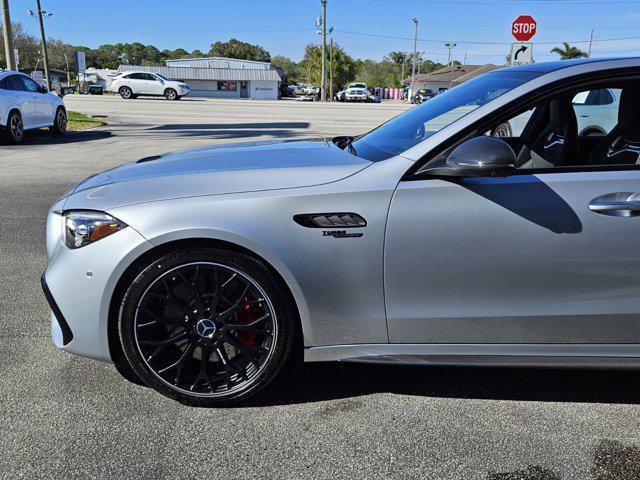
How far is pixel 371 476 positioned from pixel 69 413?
147 centimetres

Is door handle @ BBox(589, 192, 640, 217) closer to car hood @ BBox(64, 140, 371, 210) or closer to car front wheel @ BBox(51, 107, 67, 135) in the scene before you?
car hood @ BBox(64, 140, 371, 210)

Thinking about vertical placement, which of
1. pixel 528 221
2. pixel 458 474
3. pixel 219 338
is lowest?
pixel 458 474

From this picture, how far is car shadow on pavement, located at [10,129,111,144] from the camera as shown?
1370 cm

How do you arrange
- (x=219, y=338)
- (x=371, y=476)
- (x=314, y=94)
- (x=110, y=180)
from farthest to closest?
(x=314, y=94) → (x=110, y=180) → (x=219, y=338) → (x=371, y=476)

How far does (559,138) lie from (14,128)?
12.7 meters

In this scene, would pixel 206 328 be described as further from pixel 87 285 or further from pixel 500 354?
pixel 500 354

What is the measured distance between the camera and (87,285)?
261cm

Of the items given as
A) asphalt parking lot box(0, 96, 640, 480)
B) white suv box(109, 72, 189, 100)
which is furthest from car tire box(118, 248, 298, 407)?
white suv box(109, 72, 189, 100)

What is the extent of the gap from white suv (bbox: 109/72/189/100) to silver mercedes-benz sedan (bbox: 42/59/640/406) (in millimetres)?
36580

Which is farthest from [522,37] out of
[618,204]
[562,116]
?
[618,204]

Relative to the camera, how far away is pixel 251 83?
70.5 metres

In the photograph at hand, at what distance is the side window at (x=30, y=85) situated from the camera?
534 inches

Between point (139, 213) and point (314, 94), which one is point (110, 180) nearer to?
point (139, 213)

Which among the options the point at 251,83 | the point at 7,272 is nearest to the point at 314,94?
the point at 251,83
